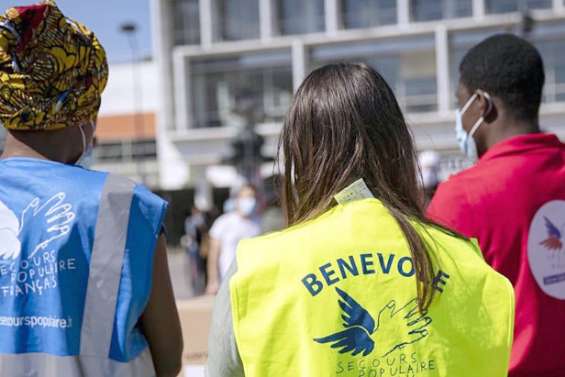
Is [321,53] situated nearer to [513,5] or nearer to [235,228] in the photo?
[513,5]

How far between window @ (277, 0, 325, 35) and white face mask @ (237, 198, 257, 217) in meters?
31.0

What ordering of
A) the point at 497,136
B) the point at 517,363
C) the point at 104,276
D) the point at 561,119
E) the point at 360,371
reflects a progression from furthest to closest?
the point at 561,119
the point at 497,136
the point at 517,363
the point at 104,276
the point at 360,371

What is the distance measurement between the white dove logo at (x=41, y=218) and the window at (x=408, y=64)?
35.7 meters

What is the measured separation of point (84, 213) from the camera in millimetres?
1923

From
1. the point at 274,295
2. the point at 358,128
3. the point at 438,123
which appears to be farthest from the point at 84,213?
the point at 438,123

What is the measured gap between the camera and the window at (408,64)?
1460 inches

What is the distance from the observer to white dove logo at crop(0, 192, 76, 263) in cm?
192

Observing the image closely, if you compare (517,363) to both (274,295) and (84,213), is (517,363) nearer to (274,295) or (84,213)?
(274,295)

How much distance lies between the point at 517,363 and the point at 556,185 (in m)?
0.60

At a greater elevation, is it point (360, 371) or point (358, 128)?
point (358, 128)

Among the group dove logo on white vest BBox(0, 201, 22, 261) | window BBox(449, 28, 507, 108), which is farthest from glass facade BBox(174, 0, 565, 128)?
dove logo on white vest BBox(0, 201, 22, 261)

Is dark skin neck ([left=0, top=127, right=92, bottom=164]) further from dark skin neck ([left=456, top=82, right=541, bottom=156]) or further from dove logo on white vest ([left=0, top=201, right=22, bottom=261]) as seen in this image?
dark skin neck ([left=456, top=82, right=541, bottom=156])

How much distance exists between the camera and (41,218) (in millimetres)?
1938

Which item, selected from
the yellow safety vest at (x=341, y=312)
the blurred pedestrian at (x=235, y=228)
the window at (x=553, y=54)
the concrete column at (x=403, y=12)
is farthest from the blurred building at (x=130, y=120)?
the yellow safety vest at (x=341, y=312)
